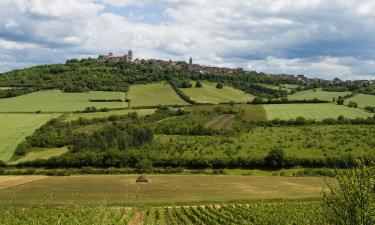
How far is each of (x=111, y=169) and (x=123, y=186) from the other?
17321 millimetres

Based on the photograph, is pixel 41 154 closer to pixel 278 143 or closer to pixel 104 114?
pixel 104 114

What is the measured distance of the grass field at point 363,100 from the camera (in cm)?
14405

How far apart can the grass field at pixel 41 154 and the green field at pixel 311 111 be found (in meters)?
52.6

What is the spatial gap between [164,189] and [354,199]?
4887 cm

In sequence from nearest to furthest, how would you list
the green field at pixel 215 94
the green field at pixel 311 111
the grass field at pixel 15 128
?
the grass field at pixel 15 128, the green field at pixel 311 111, the green field at pixel 215 94

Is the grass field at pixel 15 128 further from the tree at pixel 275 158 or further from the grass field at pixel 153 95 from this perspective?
the tree at pixel 275 158

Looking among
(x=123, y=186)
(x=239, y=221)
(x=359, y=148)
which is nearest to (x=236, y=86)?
(x=359, y=148)

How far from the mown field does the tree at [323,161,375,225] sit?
222 feet

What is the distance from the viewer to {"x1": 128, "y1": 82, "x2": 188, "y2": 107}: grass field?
476 ft

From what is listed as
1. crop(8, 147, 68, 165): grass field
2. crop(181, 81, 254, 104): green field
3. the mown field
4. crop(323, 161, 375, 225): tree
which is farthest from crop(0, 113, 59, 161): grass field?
crop(323, 161, 375, 225): tree

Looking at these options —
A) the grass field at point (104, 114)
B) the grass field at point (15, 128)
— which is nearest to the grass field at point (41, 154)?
the grass field at point (15, 128)

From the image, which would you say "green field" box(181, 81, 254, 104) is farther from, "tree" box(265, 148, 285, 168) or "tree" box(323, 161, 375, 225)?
"tree" box(323, 161, 375, 225)

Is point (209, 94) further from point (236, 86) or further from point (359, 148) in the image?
point (359, 148)

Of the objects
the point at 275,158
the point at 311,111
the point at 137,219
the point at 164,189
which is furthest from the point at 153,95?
the point at 137,219
